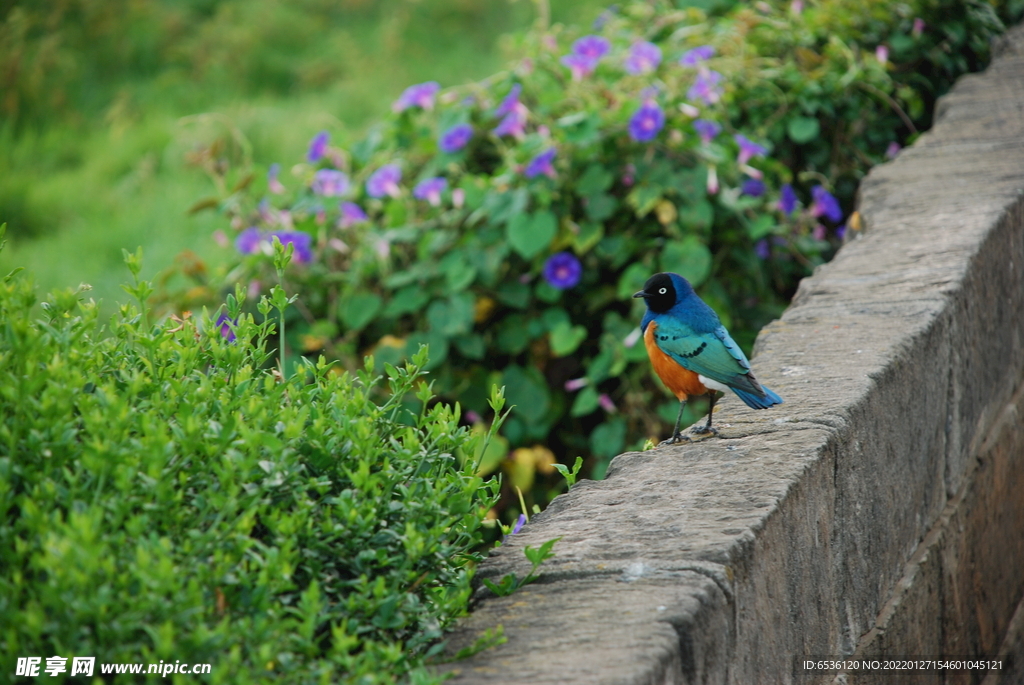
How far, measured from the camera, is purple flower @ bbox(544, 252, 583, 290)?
3.29 meters

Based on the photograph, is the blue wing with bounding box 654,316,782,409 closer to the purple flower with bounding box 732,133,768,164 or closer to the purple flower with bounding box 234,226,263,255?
the purple flower with bounding box 732,133,768,164

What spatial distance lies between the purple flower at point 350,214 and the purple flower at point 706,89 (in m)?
1.27

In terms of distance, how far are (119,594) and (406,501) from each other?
1.24 ft

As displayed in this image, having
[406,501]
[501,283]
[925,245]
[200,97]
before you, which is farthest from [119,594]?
[200,97]

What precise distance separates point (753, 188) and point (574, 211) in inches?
24.9

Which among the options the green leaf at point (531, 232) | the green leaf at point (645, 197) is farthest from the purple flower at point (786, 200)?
the green leaf at point (531, 232)

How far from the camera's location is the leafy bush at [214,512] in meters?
0.98

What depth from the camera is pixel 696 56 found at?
3676 millimetres

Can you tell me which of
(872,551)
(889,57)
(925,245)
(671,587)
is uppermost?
(889,57)

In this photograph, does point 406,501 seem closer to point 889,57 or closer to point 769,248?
point 769,248

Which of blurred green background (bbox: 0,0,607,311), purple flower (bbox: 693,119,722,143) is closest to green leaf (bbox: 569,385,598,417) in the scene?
purple flower (bbox: 693,119,722,143)

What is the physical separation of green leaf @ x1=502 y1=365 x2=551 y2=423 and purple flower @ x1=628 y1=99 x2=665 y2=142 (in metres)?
0.86

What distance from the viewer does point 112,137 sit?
6.51m

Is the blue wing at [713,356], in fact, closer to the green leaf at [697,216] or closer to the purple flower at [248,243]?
the green leaf at [697,216]
